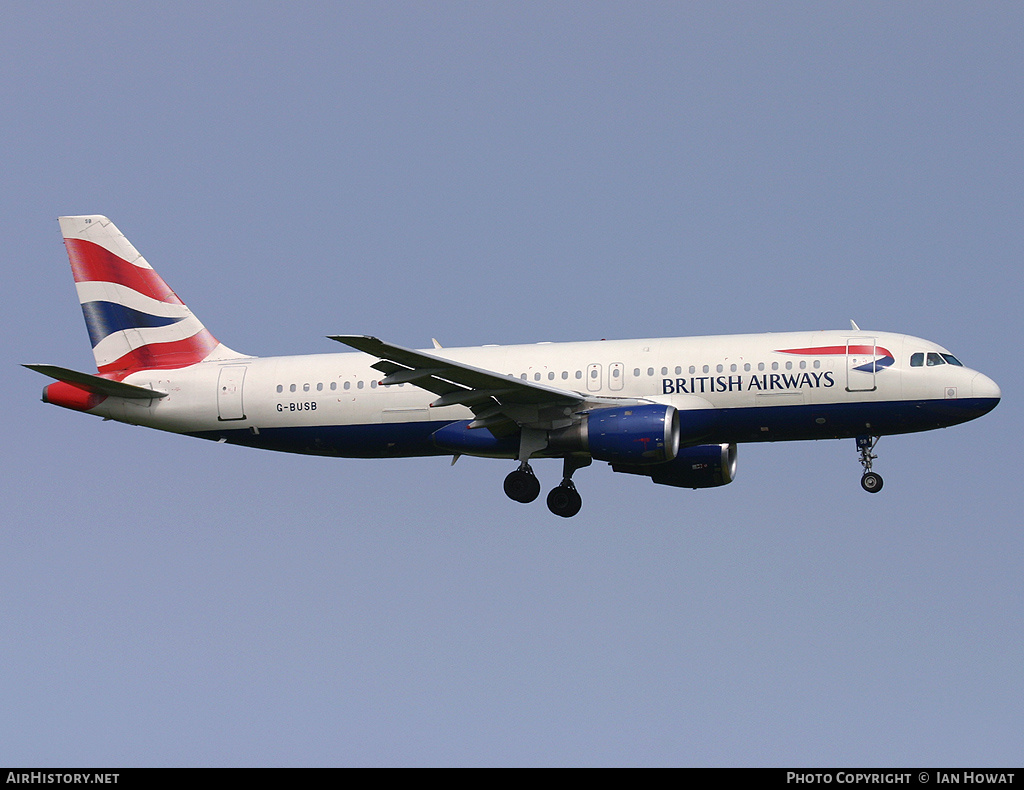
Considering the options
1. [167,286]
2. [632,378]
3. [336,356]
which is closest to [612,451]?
[632,378]

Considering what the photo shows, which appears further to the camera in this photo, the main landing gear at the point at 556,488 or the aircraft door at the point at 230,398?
the aircraft door at the point at 230,398

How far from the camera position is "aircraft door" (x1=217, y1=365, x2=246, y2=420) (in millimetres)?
42062

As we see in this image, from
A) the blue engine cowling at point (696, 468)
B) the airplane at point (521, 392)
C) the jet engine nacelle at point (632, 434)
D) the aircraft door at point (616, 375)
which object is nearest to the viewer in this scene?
the jet engine nacelle at point (632, 434)

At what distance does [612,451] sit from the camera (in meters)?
37.7

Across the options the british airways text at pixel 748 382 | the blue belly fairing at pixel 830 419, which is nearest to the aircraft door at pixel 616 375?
the british airways text at pixel 748 382

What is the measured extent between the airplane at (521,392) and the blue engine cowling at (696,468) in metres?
0.05

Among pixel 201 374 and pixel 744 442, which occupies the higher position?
pixel 201 374

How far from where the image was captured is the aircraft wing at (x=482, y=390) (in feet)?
118

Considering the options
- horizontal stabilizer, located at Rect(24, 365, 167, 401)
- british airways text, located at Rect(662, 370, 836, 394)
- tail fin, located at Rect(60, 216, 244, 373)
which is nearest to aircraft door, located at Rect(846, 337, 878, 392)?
british airways text, located at Rect(662, 370, 836, 394)

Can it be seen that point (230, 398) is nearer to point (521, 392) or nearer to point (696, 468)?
point (521, 392)

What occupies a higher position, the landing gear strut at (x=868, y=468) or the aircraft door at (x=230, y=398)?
the aircraft door at (x=230, y=398)

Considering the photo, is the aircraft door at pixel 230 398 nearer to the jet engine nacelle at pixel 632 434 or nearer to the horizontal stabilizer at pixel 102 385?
the horizontal stabilizer at pixel 102 385
